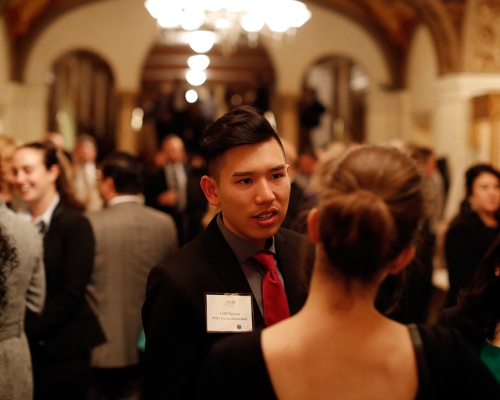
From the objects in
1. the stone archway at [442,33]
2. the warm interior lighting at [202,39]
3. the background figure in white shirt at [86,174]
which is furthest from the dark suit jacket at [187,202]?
the warm interior lighting at [202,39]

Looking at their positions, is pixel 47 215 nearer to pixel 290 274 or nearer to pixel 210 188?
pixel 210 188

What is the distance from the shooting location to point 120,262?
3.84 metres

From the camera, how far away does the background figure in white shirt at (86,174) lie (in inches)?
291

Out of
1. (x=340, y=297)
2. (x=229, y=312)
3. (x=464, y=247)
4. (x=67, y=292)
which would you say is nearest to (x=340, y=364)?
(x=340, y=297)

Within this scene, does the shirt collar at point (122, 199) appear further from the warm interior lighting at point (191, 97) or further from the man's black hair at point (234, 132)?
the warm interior lighting at point (191, 97)

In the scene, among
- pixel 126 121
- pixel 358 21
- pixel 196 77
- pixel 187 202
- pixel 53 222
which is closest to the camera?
pixel 53 222

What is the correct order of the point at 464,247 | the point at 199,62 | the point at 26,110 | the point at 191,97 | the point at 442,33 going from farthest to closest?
the point at 199,62 → the point at 26,110 → the point at 191,97 → the point at 442,33 → the point at 464,247

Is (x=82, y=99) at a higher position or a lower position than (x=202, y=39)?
lower

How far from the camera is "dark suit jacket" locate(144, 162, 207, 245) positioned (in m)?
6.43

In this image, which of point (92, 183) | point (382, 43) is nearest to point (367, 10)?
point (382, 43)

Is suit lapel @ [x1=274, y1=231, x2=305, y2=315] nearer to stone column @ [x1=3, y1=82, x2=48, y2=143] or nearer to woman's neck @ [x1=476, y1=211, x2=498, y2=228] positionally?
woman's neck @ [x1=476, y1=211, x2=498, y2=228]

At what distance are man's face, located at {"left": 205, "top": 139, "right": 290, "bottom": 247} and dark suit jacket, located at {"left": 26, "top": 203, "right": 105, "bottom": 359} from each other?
1.49m

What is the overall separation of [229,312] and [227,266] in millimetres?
137

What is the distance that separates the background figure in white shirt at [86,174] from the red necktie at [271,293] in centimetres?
561
